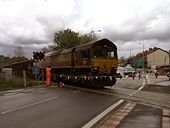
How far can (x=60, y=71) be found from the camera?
118 feet

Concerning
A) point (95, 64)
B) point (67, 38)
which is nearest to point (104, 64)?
point (95, 64)

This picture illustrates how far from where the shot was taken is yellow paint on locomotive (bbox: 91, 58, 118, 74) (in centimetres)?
2669

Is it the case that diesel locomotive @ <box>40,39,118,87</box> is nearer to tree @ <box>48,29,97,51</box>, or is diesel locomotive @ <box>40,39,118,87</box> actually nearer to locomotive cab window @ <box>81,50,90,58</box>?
locomotive cab window @ <box>81,50,90,58</box>

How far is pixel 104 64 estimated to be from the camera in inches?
1066

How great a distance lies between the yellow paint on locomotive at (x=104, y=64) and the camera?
26.7 m

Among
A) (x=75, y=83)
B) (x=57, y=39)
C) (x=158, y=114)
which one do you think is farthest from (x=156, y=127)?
(x=57, y=39)

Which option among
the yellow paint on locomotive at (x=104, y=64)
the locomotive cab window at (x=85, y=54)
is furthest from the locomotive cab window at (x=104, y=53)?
the locomotive cab window at (x=85, y=54)

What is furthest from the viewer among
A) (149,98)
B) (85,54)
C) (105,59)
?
(85,54)

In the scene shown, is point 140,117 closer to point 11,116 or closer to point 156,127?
point 156,127

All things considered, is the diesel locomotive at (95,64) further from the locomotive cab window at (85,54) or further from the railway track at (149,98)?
the railway track at (149,98)

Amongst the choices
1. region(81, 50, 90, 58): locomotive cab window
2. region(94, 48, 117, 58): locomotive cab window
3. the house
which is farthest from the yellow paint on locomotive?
the house

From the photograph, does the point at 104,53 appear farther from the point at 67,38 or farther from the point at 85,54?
the point at 67,38

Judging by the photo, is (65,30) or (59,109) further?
(65,30)

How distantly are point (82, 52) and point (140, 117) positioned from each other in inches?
681
